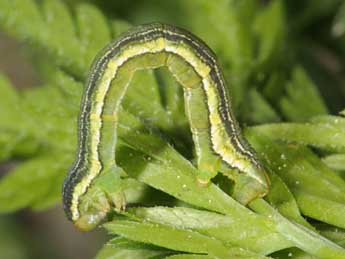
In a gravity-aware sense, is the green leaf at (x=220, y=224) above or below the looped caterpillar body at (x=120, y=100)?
below

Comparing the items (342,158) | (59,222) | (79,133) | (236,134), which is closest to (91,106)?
(79,133)

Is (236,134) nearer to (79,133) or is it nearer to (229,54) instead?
(79,133)

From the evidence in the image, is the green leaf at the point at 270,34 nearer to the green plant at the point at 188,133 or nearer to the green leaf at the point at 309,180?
the green plant at the point at 188,133

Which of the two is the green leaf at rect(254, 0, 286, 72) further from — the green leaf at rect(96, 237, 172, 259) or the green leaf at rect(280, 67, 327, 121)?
the green leaf at rect(96, 237, 172, 259)

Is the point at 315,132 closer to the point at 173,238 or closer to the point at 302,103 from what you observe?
the point at 173,238

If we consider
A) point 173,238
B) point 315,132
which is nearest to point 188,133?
point 315,132

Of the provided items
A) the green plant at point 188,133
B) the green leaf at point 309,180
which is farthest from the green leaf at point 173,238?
the green leaf at point 309,180
